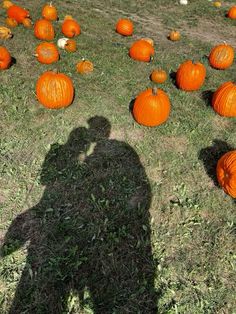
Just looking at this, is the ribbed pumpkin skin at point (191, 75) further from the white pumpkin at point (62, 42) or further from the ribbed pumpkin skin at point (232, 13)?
the ribbed pumpkin skin at point (232, 13)

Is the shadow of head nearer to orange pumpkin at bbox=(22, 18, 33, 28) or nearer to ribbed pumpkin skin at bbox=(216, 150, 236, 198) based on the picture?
ribbed pumpkin skin at bbox=(216, 150, 236, 198)

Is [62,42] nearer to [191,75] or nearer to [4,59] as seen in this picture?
[4,59]

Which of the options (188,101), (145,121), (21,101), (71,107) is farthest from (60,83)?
(188,101)

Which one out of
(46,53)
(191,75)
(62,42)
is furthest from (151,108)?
(62,42)

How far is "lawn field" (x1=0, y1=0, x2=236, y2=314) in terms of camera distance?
15.9 feet

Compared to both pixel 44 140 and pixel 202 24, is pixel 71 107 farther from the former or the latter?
pixel 202 24

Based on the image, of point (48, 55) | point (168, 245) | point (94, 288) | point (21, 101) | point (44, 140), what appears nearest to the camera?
point (94, 288)

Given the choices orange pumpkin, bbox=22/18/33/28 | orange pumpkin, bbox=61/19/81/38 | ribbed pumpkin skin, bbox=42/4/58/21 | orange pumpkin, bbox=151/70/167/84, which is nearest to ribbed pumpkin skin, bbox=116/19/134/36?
orange pumpkin, bbox=61/19/81/38

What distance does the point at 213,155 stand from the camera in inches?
283

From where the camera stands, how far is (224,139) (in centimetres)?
761

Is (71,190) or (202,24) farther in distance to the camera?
(202,24)

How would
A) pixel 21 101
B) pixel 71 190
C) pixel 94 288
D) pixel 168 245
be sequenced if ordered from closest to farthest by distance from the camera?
pixel 94 288 < pixel 168 245 < pixel 71 190 < pixel 21 101

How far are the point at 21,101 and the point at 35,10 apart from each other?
23.8ft

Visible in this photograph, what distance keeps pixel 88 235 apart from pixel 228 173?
2.87 metres
